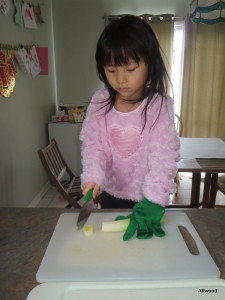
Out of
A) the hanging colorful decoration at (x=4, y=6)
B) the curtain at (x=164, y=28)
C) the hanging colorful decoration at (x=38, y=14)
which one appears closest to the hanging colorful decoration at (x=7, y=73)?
the hanging colorful decoration at (x=4, y=6)

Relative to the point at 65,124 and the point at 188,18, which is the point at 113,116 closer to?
the point at 65,124

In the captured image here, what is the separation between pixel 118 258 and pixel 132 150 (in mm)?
339

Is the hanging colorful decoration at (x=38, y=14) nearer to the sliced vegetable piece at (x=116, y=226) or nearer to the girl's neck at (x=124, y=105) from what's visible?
the girl's neck at (x=124, y=105)

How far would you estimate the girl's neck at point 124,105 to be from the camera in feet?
2.72

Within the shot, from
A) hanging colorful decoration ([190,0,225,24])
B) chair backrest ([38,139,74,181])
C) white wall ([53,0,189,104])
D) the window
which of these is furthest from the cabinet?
hanging colorful decoration ([190,0,225,24])

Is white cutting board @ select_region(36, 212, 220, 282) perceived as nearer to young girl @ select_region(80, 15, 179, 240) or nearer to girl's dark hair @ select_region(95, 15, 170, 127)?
young girl @ select_region(80, 15, 179, 240)

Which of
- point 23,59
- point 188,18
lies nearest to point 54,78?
point 23,59

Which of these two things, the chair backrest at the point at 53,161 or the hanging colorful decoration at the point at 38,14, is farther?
the hanging colorful decoration at the point at 38,14

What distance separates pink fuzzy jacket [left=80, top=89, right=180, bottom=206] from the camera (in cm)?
74

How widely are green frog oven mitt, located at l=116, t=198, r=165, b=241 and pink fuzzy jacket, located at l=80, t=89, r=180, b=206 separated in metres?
0.02

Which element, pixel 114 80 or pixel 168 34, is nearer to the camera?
pixel 114 80

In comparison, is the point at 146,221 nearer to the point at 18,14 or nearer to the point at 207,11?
the point at 18,14

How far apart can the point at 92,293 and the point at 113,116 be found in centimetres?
50

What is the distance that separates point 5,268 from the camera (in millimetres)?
582
